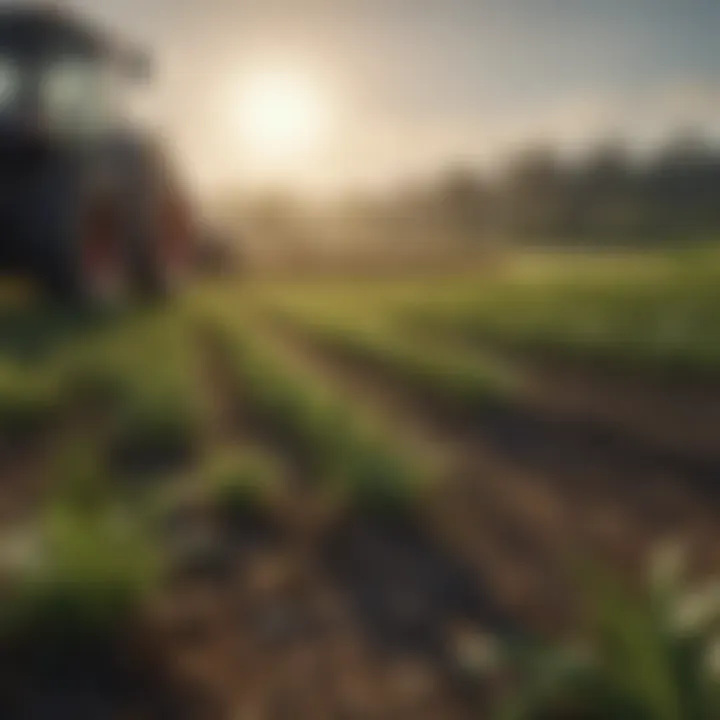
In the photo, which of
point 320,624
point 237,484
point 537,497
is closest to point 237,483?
point 237,484

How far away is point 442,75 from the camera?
30.2 inches

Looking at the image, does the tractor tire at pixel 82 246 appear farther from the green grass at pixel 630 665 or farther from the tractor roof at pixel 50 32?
the green grass at pixel 630 665

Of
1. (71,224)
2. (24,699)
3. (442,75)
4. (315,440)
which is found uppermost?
(442,75)

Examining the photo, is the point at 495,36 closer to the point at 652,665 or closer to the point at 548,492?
the point at 548,492

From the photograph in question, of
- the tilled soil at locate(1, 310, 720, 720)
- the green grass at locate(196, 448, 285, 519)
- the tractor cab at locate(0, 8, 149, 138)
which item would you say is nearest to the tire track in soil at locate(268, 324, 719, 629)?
the tilled soil at locate(1, 310, 720, 720)

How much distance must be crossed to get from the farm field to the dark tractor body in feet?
0.16

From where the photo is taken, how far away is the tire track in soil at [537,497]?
2.18ft

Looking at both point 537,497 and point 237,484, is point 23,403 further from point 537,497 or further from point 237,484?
point 537,497

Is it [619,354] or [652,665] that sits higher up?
[619,354]

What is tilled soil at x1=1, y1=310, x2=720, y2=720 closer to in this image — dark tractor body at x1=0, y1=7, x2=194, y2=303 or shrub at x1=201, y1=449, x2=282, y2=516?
shrub at x1=201, y1=449, x2=282, y2=516

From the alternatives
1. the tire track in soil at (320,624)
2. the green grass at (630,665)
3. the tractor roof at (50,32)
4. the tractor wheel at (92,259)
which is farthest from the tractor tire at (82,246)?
the green grass at (630,665)

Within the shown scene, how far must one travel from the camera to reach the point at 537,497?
740 mm

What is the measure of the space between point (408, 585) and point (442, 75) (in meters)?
0.40

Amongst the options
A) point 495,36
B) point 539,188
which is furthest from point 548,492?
point 495,36
